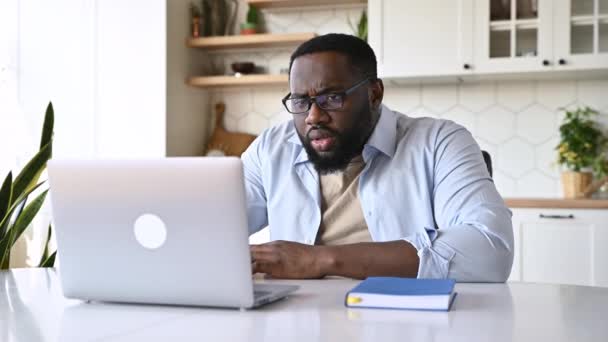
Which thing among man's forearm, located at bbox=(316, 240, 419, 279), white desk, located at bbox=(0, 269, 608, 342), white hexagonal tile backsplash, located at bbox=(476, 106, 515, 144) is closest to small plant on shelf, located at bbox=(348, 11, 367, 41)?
white hexagonal tile backsplash, located at bbox=(476, 106, 515, 144)

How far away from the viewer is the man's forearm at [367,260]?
1.51 metres

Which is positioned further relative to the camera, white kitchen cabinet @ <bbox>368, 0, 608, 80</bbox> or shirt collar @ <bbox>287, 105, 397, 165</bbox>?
white kitchen cabinet @ <bbox>368, 0, 608, 80</bbox>

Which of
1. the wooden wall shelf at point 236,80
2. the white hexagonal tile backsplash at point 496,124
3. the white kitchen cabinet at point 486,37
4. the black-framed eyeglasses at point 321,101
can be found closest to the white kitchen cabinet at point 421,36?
the white kitchen cabinet at point 486,37

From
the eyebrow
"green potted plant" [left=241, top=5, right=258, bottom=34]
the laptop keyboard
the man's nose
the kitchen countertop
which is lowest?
the laptop keyboard

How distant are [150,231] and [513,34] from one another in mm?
2889

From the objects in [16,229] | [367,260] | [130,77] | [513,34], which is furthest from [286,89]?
[367,260]

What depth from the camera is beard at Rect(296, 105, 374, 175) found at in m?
1.94

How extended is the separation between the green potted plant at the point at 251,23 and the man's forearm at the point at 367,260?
9.06 feet

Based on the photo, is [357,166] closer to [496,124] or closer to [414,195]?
[414,195]

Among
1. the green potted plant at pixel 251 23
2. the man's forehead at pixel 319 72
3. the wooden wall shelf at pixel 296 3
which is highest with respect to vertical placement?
the wooden wall shelf at pixel 296 3

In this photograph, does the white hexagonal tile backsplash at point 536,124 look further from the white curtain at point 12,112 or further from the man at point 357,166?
the white curtain at point 12,112

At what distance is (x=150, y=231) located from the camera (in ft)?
3.80

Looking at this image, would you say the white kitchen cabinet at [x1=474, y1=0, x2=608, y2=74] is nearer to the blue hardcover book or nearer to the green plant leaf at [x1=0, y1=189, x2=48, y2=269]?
the green plant leaf at [x1=0, y1=189, x2=48, y2=269]

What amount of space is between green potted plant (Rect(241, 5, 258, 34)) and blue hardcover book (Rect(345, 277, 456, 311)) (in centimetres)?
306
